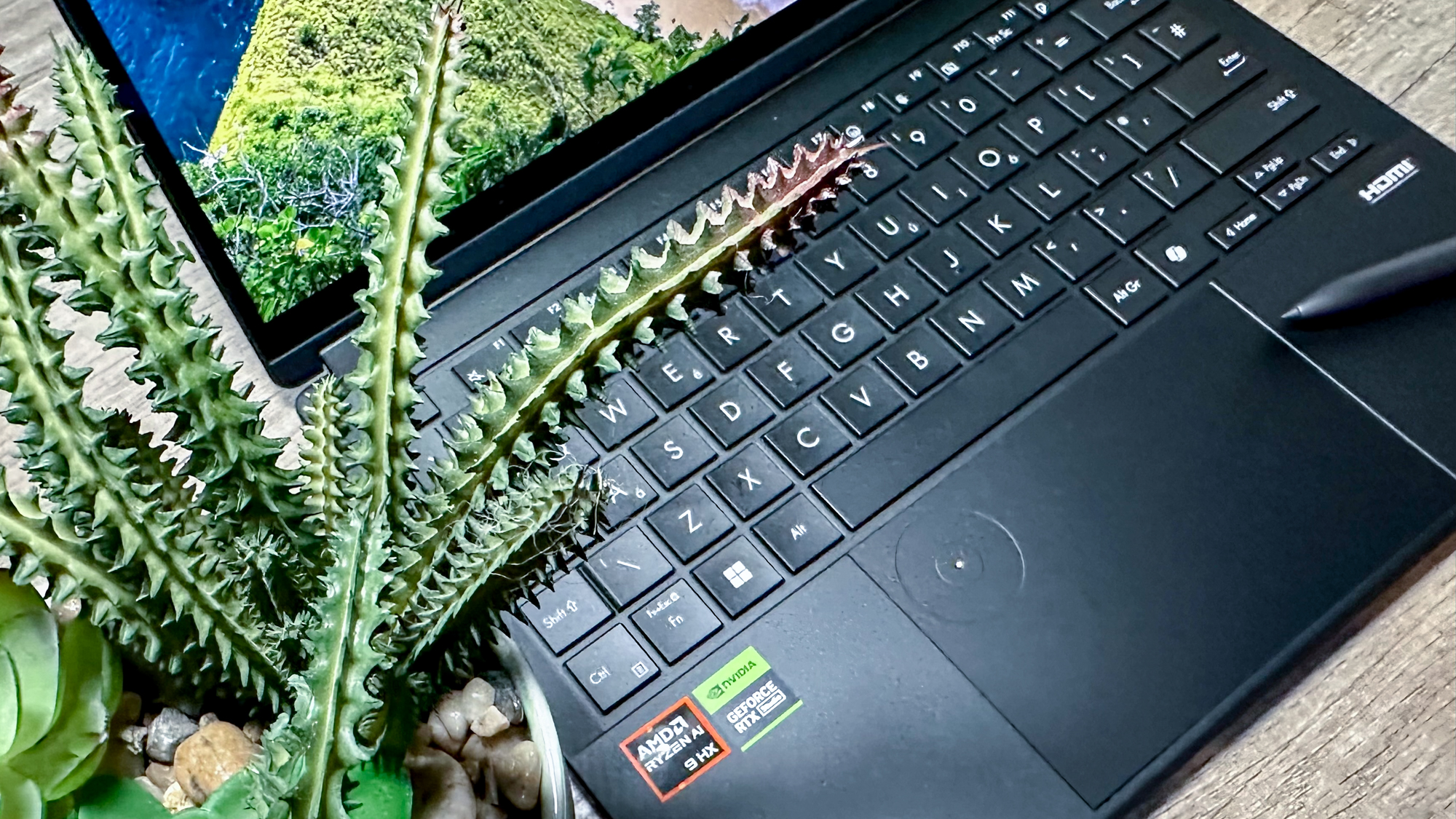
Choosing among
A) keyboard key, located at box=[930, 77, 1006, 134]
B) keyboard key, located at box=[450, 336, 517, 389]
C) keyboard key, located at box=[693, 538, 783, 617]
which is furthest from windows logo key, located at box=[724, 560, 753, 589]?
keyboard key, located at box=[930, 77, 1006, 134]

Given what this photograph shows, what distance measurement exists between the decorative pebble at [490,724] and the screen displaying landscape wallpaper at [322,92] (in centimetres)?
21

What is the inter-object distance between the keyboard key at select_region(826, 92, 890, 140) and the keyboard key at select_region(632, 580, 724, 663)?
214 millimetres

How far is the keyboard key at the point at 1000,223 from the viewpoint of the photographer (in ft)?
1.52

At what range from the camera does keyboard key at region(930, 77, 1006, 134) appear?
0.49 meters

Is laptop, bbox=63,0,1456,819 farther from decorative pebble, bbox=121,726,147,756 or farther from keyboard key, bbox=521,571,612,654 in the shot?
decorative pebble, bbox=121,726,147,756

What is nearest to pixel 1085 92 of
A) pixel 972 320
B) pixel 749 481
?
pixel 972 320

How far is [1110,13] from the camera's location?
52 centimetres

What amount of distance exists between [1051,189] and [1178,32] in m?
0.11

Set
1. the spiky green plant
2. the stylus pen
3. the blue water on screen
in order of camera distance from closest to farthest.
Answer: the spiky green plant < the blue water on screen < the stylus pen

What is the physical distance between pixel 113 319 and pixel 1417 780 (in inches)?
16.4

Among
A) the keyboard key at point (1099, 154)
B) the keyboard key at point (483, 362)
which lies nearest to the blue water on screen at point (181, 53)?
the keyboard key at point (483, 362)

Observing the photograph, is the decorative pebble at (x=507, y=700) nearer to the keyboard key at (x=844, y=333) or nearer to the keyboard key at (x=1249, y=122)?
the keyboard key at (x=844, y=333)

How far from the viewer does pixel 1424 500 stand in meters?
0.41

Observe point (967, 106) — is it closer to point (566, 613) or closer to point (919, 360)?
point (919, 360)
